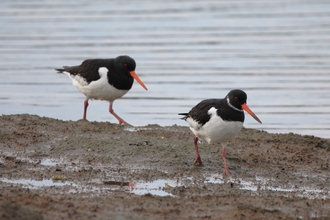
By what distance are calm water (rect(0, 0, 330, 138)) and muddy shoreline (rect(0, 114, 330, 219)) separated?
2.64 meters

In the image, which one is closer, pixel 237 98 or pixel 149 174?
pixel 149 174

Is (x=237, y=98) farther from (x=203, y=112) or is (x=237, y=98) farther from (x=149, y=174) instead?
(x=149, y=174)

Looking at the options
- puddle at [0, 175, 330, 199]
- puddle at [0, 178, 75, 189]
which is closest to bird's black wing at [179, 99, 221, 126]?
puddle at [0, 175, 330, 199]

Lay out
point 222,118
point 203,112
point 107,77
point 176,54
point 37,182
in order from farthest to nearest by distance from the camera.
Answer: point 176,54, point 107,77, point 203,112, point 222,118, point 37,182

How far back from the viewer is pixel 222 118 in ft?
27.7

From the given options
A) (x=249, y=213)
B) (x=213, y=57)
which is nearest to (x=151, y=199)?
(x=249, y=213)

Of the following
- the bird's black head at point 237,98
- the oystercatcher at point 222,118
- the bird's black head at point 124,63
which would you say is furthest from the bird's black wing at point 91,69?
the bird's black head at point 237,98

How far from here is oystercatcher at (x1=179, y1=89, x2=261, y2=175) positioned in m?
8.45

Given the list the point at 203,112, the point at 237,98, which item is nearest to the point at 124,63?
the point at 203,112

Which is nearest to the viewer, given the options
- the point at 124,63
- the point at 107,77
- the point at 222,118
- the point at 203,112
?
the point at 222,118

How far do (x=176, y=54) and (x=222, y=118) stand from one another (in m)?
10.8

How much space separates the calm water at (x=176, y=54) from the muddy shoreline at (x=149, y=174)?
2636 mm

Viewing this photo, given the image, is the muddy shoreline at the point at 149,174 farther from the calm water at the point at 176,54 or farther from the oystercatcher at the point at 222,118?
the calm water at the point at 176,54

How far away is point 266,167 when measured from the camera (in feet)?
29.1
